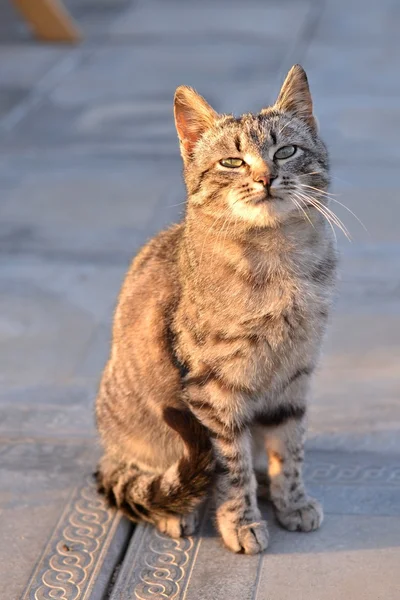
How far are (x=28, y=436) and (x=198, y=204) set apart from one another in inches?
52.9

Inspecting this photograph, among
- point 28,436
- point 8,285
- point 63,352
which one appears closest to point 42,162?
point 8,285

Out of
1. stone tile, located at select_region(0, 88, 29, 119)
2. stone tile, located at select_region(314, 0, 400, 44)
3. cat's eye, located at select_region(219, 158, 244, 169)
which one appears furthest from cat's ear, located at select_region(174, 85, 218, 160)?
stone tile, located at select_region(314, 0, 400, 44)

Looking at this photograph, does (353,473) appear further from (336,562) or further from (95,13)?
(95,13)

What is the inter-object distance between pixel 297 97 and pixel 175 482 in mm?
1310

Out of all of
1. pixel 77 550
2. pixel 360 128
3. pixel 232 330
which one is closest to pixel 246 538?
pixel 77 550

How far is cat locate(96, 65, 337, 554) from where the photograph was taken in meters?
3.16

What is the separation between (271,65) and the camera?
27.2ft

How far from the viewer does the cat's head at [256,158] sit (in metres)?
3.07

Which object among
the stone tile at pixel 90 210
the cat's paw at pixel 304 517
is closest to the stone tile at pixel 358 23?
the stone tile at pixel 90 210

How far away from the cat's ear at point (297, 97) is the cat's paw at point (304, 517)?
126 cm

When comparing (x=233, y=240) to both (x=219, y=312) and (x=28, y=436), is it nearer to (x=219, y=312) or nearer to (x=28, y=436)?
(x=219, y=312)

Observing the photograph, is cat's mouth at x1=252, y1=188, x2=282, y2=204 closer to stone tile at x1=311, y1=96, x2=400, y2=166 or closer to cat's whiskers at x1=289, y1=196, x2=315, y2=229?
cat's whiskers at x1=289, y1=196, x2=315, y2=229

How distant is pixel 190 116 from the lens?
3340 millimetres

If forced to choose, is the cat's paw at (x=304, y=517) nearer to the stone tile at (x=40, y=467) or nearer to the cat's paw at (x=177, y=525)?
the cat's paw at (x=177, y=525)
